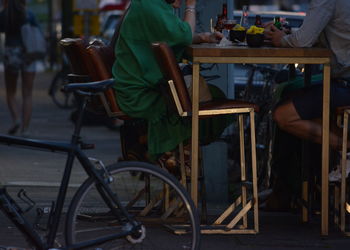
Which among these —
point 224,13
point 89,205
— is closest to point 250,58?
point 224,13

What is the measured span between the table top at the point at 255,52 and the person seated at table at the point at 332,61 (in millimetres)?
87

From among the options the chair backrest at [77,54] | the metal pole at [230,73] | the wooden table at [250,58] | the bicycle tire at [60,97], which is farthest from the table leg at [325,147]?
the bicycle tire at [60,97]

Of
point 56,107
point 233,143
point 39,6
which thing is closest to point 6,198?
point 233,143

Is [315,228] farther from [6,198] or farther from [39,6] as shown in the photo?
[39,6]

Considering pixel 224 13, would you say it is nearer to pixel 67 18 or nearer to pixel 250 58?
pixel 250 58

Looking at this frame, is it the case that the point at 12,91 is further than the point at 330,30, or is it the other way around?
the point at 12,91

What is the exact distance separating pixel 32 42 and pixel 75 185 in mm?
4900

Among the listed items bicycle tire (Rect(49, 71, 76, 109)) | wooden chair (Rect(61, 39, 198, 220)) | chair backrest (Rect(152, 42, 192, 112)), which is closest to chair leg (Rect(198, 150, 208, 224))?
wooden chair (Rect(61, 39, 198, 220))

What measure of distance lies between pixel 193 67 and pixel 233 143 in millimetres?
4052

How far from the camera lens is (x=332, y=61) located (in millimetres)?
7270

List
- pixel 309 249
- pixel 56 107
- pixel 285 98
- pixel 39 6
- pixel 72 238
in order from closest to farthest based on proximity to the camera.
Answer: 1. pixel 72 238
2. pixel 309 249
3. pixel 285 98
4. pixel 56 107
5. pixel 39 6

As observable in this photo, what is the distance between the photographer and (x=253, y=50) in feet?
23.0

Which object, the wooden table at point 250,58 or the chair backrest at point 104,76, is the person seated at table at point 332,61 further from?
the chair backrest at point 104,76

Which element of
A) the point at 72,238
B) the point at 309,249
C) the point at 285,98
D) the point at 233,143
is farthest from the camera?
the point at 233,143
